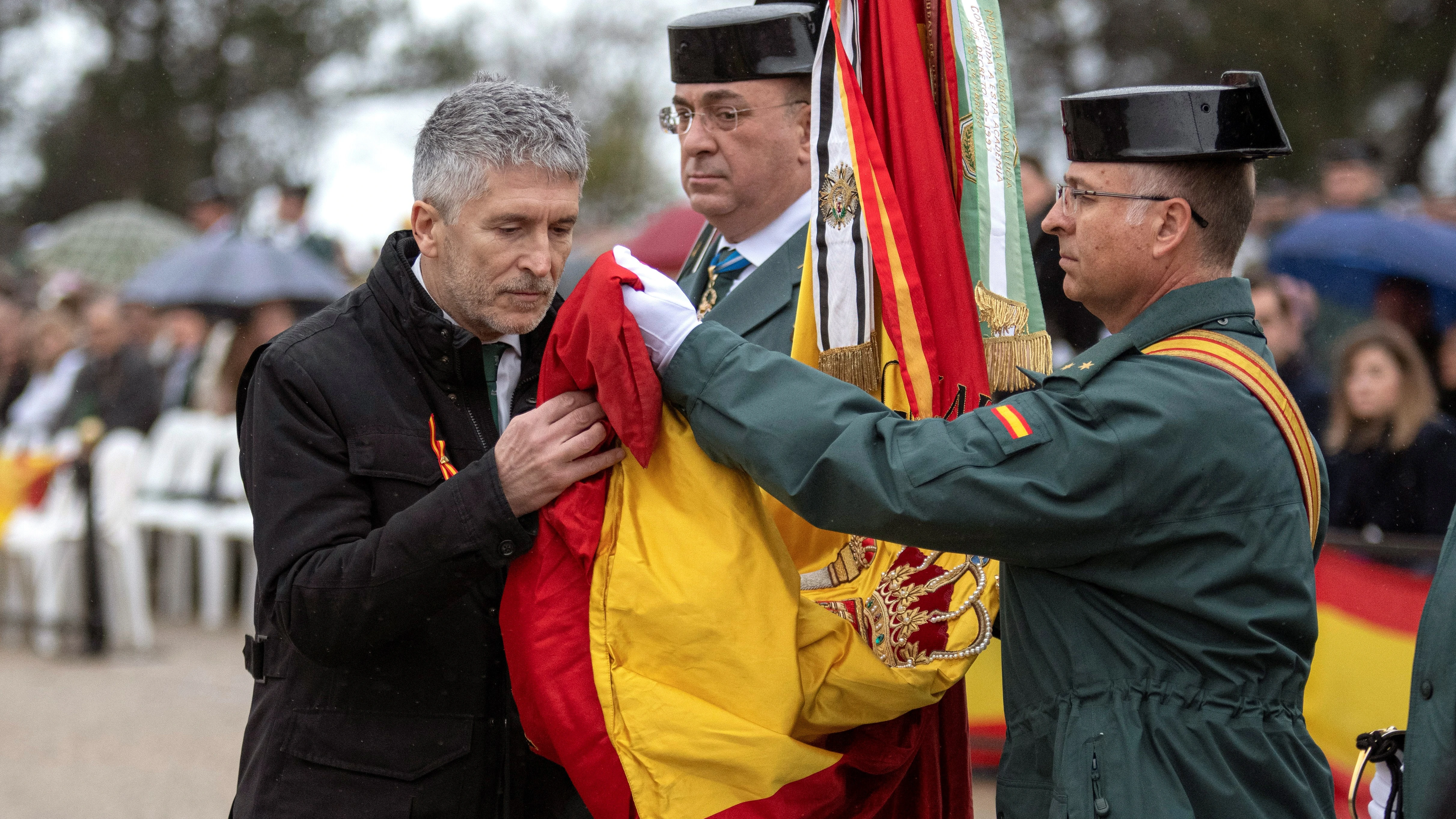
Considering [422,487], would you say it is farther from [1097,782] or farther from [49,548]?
[49,548]

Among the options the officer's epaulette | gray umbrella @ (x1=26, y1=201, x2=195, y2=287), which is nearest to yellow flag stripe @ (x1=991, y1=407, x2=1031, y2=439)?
the officer's epaulette

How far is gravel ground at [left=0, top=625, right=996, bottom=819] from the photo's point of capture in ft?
20.5

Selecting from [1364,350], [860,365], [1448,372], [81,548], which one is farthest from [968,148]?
[81,548]

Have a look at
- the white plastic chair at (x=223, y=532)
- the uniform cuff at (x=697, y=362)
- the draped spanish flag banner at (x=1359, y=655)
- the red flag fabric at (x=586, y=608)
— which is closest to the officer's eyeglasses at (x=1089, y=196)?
the uniform cuff at (x=697, y=362)

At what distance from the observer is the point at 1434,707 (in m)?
2.33

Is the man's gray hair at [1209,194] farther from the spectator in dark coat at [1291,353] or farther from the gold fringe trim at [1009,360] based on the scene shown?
the spectator in dark coat at [1291,353]

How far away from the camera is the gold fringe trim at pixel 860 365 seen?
8.91ft

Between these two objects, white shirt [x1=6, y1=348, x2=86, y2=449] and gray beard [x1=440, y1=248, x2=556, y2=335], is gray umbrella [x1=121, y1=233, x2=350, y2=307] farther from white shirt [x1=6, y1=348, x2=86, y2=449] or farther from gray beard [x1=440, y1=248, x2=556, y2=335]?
gray beard [x1=440, y1=248, x2=556, y2=335]

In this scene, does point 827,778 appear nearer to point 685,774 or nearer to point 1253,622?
point 685,774

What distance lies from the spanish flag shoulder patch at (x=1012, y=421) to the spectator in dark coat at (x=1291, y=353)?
434cm

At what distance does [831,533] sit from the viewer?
268 centimetres

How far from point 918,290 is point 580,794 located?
1.10 metres

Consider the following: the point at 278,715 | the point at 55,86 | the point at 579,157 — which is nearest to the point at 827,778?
the point at 278,715

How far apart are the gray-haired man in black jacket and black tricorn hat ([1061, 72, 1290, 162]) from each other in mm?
971
